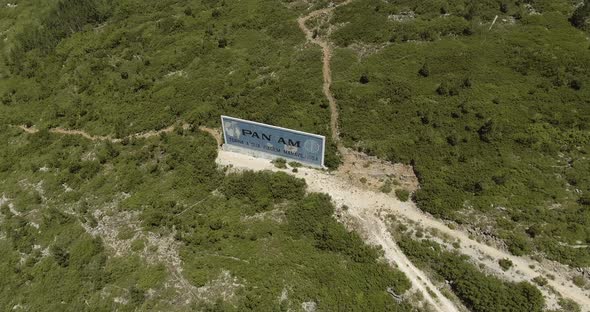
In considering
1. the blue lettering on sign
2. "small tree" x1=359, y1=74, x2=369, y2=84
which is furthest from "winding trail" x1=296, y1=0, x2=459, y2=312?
"small tree" x1=359, y1=74, x2=369, y2=84

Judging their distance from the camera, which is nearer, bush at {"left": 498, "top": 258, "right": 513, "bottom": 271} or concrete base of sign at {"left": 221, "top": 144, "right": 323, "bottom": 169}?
bush at {"left": 498, "top": 258, "right": 513, "bottom": 271}

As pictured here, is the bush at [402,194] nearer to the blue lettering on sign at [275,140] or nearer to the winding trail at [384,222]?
the winding trail at [384,222]

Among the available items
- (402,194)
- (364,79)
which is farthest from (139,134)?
(402,194)

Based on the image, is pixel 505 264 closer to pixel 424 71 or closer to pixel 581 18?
pixel 424 71

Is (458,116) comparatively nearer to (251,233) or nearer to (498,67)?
(498,67)

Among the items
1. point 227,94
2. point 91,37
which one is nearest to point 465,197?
point 227,94

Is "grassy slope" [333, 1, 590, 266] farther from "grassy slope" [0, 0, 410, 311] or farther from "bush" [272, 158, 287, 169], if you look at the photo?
"grassy slope" [0, 0, 410, 311]

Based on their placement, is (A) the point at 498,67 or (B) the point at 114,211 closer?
(B) the point at 114,211

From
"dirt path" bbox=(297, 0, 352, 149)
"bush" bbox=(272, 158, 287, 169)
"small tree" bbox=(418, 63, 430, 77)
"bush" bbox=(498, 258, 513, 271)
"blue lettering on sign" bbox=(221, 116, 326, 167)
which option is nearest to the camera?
"bush" bbox=(498, 258, 513, 271)
